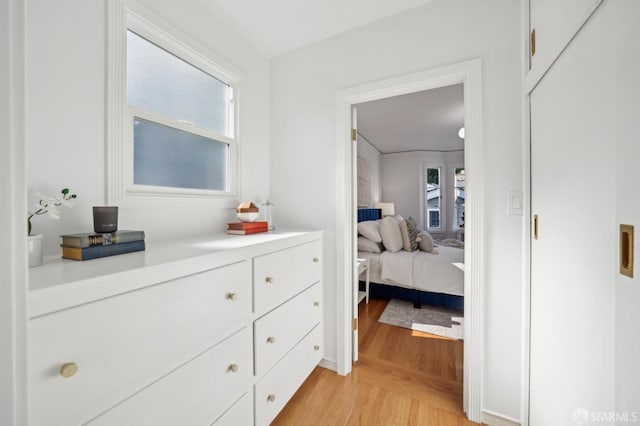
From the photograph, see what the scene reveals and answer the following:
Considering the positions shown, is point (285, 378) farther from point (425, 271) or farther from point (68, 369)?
point (425, 271)

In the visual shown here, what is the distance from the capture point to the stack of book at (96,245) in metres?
0.82

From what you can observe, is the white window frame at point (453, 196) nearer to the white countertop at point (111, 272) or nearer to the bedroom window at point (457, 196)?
the bedroom window at point (457, 196)

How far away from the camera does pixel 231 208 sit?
1.80 metres

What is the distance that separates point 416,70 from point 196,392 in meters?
2.01

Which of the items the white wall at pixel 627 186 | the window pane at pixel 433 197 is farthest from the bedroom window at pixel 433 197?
the white wall at pixel 627 186

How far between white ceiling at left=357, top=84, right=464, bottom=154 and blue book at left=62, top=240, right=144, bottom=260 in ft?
10.6

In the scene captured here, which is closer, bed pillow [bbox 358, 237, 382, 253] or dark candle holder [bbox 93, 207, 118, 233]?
dark candle holder [bbox 93, 207, 118, 233]

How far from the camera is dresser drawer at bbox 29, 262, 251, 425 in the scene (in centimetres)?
56

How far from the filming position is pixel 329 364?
1.87 meters

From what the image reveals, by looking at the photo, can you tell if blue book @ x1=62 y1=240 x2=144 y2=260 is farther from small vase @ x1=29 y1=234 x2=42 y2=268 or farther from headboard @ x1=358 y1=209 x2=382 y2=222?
headboard @ x1=358 y1=209 x2=382 y2=222

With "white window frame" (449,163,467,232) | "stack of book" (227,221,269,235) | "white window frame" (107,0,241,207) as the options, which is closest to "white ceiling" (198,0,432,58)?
"white window frame" (107,0,241,207)

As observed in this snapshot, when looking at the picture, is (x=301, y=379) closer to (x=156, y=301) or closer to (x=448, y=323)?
(x=156, y=301)

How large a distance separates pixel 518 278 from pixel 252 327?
1.41 metres

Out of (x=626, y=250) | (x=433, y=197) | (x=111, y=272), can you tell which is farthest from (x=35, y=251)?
(x=433, y=197)
